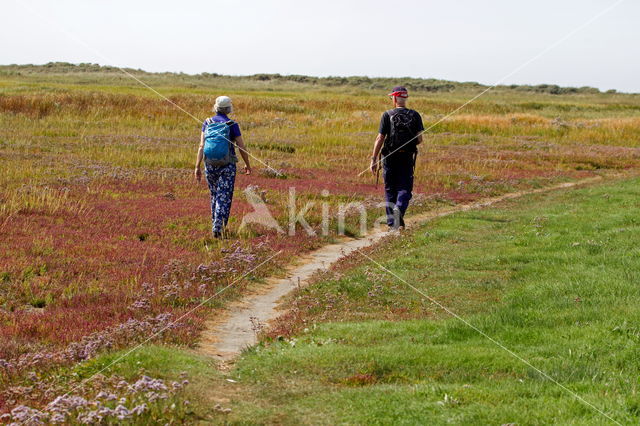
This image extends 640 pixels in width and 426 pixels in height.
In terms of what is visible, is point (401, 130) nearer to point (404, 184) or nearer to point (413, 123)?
point (413, 123)

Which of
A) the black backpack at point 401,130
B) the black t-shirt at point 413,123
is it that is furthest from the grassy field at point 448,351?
the black t-shirt at point 413,123

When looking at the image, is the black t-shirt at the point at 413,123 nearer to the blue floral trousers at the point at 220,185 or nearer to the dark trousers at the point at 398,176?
the dark trousers at the point at 398,176

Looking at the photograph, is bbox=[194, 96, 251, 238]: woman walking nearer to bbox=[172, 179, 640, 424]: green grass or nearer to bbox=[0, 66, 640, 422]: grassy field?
bbox=[0, 66, 640, 422]: grassy field

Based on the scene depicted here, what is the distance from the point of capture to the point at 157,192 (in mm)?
22578

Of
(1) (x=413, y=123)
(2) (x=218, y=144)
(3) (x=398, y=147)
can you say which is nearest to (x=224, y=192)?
(2) (x=218, y=144)

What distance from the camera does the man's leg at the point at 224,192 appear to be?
15.6 metres

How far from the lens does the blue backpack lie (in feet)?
50.3

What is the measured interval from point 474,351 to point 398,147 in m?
8.27

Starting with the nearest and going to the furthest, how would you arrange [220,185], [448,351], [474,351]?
[474,351] → [448,351] → [220,185]

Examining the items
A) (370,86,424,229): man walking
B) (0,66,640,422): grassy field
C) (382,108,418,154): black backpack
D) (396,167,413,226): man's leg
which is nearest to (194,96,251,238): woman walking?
(0,66,640,422): grassy field

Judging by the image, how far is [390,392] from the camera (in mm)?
7113

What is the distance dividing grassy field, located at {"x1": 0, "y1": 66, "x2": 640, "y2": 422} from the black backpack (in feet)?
9.34

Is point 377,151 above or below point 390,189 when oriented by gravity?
above

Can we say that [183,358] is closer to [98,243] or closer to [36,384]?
[36,384]
